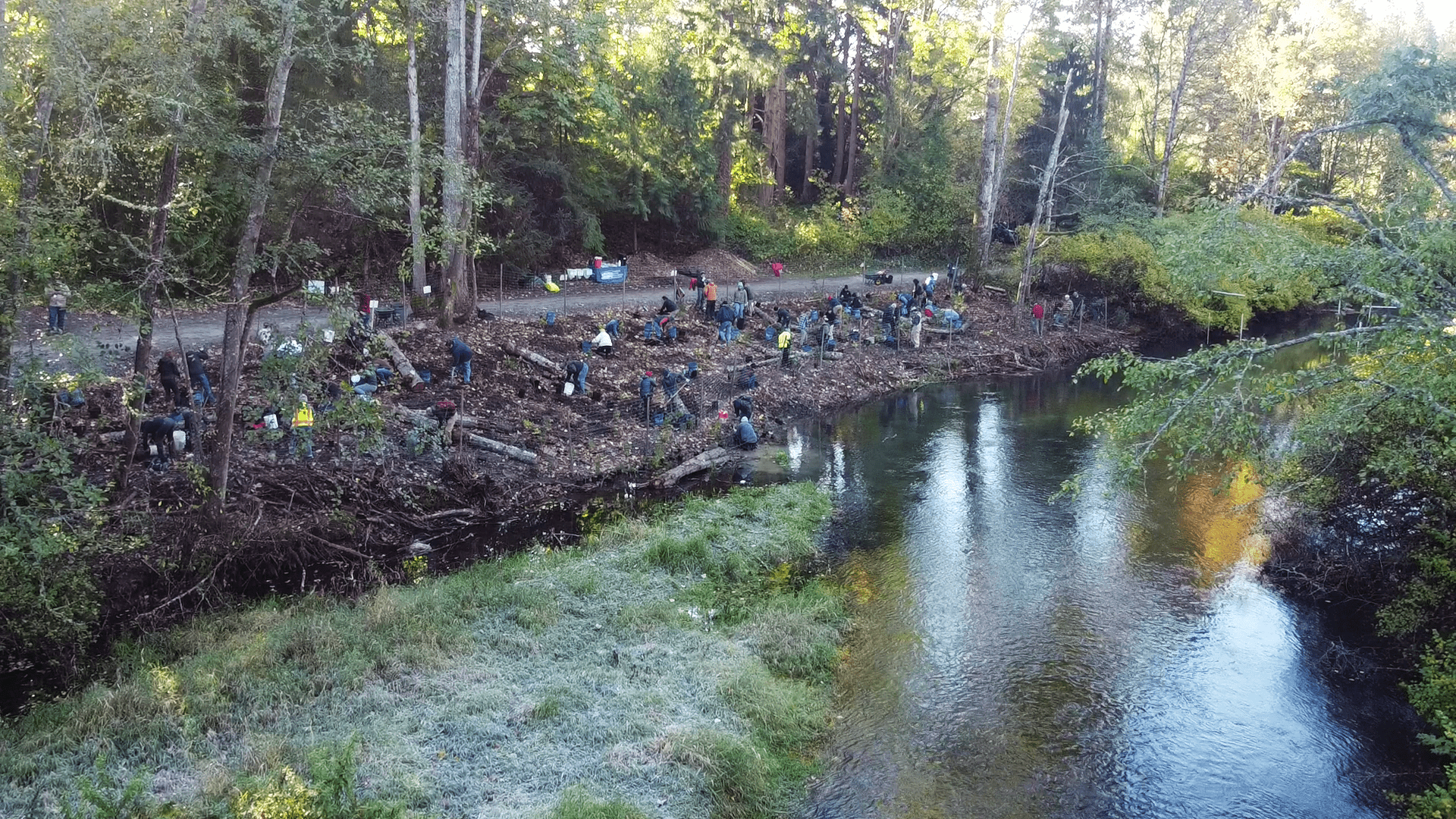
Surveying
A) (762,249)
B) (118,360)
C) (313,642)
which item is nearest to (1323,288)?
(313,642)

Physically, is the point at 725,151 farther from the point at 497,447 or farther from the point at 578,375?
the point at 497,447

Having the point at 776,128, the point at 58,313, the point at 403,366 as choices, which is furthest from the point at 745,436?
the point at 776,128

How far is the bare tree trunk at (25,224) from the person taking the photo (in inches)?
424

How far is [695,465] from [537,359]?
5.77m

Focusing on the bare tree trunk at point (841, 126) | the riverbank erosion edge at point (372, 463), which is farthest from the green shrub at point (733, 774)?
the bare tree trunk at point (841, 126)

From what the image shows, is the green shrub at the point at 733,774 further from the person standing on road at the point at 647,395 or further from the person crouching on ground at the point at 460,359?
the person crouching on ground at the point at 460,359

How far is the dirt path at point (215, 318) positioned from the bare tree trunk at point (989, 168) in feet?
16.7

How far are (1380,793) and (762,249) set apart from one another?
33.6 m

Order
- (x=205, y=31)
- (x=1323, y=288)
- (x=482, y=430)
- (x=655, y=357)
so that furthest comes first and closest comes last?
(x=655, y=357) → (x=482, y=430) → (x=205, y=31) → (x=1323, y=288)

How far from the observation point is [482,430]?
19.7 meters

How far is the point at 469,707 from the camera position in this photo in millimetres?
10555

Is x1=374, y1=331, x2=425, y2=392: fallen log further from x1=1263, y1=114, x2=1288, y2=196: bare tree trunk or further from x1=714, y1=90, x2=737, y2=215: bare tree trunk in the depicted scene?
x1=1263, y1=114, x2=1288, y2=196: bare tree trunk

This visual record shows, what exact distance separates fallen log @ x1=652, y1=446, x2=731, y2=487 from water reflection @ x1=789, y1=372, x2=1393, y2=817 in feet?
6.23

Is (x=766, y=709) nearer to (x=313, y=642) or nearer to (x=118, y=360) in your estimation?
(x=313, y=642)
